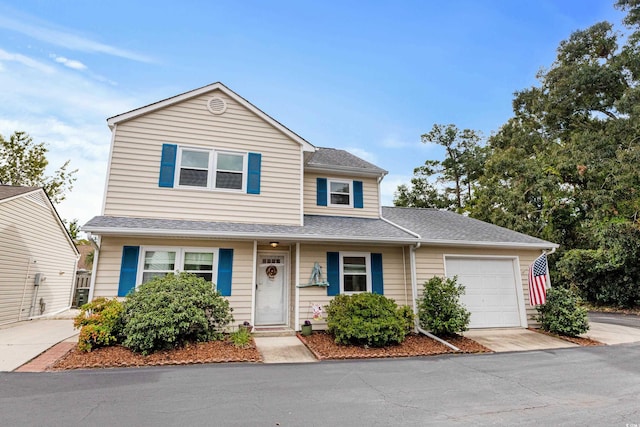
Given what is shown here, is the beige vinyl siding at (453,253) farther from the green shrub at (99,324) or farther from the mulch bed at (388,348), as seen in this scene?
the green shrub at (99,324)

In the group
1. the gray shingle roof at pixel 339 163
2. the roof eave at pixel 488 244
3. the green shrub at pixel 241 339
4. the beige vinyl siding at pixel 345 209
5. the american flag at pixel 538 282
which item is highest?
the gray shingle roof at pixel 339 163

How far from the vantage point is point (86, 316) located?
679cm

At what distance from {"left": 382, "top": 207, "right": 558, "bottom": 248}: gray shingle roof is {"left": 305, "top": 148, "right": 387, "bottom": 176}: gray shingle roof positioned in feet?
6.13

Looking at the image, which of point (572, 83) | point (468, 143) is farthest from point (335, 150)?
point (468, 143)

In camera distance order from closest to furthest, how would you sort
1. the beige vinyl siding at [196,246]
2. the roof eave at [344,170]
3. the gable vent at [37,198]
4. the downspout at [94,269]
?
the downspout at [94,269]
the beige vinyl siding at [196,246]
the roof eave at [344,170]
the gable vent at [37,198]

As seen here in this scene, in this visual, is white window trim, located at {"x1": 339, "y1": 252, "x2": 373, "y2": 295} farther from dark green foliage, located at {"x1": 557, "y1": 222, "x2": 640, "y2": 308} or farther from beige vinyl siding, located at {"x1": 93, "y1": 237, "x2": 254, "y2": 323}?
dark green foliage, located at {"x1": 557, "y1": 222, "x2": 640, "y2": 308}

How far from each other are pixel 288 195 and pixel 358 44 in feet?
27.4

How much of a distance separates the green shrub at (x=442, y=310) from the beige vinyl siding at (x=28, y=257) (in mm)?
13637

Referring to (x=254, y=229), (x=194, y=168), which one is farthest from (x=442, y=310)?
(x=194, y=168)

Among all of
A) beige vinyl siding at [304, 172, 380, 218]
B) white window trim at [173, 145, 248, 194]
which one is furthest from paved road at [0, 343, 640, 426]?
beige vinyl siding at [304, 172, 380, 218]

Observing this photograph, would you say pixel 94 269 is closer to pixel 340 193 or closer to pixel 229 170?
pixel 229 170

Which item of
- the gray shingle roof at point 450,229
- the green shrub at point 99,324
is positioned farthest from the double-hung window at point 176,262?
the gray shingle roof at point 450,229

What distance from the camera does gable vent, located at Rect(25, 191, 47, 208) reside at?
1244 cm

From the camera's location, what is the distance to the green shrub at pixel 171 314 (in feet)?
20.7
